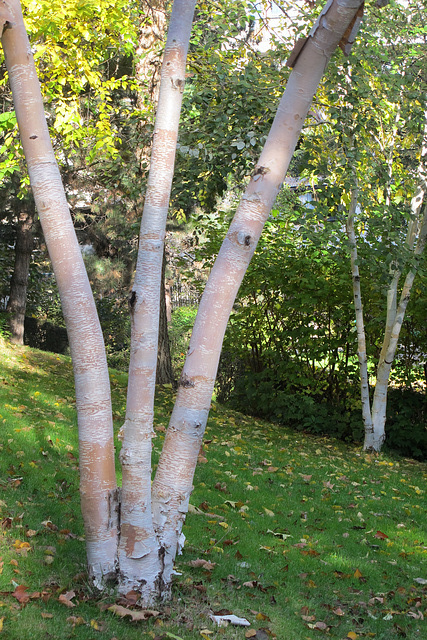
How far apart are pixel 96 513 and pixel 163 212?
173 centimetres

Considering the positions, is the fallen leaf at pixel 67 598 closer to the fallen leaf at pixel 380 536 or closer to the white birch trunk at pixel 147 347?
the white birch trunk at pixel 147 347

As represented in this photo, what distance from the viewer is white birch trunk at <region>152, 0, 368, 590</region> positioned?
3.11m

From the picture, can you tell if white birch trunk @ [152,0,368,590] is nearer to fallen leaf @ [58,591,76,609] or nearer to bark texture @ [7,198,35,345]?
fallen leaf @ [58,591,76,609]

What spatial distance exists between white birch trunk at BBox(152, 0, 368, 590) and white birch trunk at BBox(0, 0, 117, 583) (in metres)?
0.38

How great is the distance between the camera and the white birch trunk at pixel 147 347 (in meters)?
3.13

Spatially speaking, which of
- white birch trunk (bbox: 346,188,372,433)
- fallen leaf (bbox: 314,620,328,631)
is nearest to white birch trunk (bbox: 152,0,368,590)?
fallen leaf (bbox: 314,620,328,631)

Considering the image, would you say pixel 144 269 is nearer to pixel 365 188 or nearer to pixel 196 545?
pixel 196 545

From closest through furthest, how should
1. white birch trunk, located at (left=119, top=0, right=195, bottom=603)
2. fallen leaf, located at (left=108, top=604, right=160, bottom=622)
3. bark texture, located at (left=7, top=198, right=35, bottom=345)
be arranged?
1. fallen leaf, located at (left=108, top=604, right=160, bottom=622)
2. white birch trunk, located at (left=119, top=0, right=195, bottom=603)
3. bark texture, located at (left=7, top=198, right=35, bottom=345)

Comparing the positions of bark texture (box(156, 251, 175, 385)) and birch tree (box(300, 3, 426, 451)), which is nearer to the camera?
birch tree (box(300, 3, 426, 451))

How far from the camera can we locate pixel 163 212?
3289mm

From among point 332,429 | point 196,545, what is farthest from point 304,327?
point 196,545

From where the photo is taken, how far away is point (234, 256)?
3.16 meters

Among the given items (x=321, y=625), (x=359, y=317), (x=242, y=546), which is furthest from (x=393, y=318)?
(x=321, y=625)

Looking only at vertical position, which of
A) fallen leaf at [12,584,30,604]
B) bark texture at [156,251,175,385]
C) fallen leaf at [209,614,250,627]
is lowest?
fallen leaf at [209,614,250,627]
